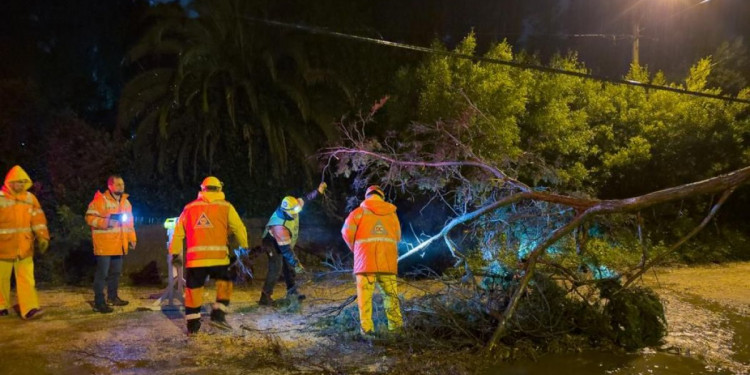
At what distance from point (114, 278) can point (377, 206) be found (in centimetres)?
372

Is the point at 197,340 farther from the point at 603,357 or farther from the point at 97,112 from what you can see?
the point at 97,112

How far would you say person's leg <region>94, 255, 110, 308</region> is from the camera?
6.69 metres

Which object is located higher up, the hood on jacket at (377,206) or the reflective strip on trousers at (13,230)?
the hood on jacket at (377,206)

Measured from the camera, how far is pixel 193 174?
1115cm

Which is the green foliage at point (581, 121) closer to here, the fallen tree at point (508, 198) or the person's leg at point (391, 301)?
the fallen tree at point (508, 198)

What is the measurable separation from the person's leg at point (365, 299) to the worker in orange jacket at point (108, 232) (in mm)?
3245

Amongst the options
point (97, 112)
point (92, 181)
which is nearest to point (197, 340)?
point (92, 181)

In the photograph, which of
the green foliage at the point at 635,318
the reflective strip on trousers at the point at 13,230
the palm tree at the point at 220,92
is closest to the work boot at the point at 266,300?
the reflective strip on trousers at the point at 13,230

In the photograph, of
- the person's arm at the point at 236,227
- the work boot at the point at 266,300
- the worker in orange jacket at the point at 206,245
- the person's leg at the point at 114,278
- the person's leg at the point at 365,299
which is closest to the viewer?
the person's leg at the point at 365,299

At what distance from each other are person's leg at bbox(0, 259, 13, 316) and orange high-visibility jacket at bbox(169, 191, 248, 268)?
2089mm

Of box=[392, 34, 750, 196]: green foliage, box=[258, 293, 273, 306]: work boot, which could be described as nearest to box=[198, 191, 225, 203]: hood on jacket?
box=[258, 293, 273, 306]: work boot

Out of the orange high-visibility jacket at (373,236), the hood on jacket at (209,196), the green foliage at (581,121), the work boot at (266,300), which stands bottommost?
the work boot at (266,300)

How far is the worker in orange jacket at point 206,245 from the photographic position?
5660mm

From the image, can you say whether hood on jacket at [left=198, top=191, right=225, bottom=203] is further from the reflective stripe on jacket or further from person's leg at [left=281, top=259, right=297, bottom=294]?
the reflective stripe on jacket
